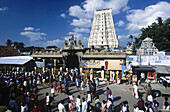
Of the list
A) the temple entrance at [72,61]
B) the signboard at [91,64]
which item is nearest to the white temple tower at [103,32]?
the temple entrance at [72,61]

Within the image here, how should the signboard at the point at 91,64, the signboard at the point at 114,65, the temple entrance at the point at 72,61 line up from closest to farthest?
the signboard at the point at 114,65
the signboard at the point at 91,64
the temple entrance at the point at 72,61

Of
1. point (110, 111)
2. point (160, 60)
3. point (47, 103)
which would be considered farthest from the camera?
point (160, 60)

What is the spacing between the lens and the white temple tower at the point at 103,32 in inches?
2435

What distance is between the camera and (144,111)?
6.22 metres

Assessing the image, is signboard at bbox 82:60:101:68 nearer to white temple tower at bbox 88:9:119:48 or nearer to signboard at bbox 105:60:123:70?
signboard at bbox 105:60:123:70

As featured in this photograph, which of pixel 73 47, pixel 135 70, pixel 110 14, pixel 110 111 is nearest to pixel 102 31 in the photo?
pixel 110 14

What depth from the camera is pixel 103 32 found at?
64.1 metres

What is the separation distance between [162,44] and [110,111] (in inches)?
1382

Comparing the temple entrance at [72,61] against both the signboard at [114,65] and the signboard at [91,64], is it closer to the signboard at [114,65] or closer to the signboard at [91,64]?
the signboard at [91,64]

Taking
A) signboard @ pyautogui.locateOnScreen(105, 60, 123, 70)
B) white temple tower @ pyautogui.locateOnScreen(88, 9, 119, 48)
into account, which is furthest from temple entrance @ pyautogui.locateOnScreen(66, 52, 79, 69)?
white temple tower @ pyautogui.locateOnScreen(88, 9, 119, 48)

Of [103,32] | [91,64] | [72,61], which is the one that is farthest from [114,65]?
[103,32]

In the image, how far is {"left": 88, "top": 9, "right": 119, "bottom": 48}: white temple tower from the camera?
61.8m

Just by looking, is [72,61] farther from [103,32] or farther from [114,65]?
[103,32]

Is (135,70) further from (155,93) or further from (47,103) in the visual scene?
(47,103)
